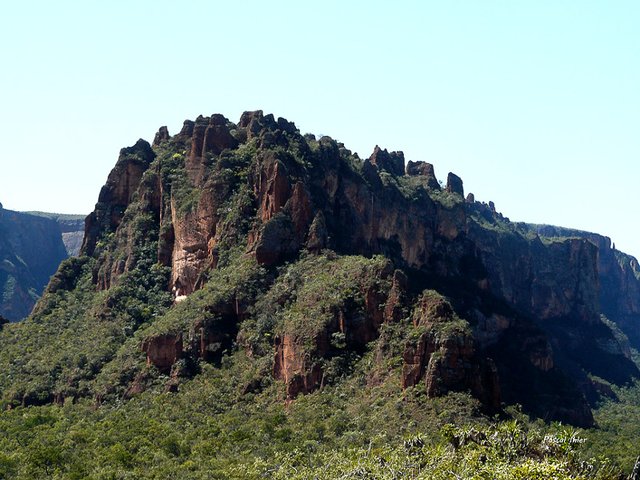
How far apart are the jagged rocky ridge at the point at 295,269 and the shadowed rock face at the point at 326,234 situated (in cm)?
15

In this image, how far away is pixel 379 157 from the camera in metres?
145

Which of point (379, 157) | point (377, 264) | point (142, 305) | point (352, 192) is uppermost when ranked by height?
point (379, 157)

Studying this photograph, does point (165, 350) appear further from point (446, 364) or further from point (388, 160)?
point (388, 160)

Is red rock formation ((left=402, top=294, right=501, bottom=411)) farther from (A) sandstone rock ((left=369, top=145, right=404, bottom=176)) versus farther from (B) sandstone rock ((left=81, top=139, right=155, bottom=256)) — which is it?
(A) sandstone rock ((left=369, top=145, right=404, bottom=176))

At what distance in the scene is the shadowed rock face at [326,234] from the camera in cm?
7244

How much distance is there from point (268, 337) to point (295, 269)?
7327 mm

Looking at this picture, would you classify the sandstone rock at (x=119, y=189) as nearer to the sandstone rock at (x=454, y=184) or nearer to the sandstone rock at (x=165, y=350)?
the sandstone rock at (x=165, y=350)

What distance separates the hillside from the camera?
6275cm

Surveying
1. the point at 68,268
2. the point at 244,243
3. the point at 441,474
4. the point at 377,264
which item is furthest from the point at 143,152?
the point at 441,474

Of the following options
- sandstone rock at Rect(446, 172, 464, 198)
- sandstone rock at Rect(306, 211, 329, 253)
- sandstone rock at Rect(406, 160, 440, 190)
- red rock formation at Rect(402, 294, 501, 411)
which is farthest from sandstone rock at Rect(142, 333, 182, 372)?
sandstone rock at Rect(446, 172, 464, 198)

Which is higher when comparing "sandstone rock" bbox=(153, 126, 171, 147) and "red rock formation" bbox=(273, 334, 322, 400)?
"sandstone rock" bbox=(153, 126, 171, 147)

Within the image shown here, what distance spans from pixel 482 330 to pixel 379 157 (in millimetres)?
37148

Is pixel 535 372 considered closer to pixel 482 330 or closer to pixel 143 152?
pixel 482 330

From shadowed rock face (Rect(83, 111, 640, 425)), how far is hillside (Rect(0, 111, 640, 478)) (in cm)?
21
